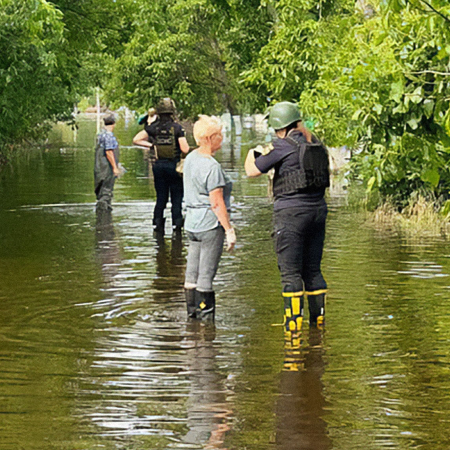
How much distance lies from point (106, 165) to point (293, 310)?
34.7 ft

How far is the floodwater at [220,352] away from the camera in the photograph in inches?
241

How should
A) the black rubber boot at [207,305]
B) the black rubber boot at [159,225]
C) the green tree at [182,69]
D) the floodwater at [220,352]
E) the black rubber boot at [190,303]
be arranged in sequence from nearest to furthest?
the floodwater at [220,352] → the black rubber boot at [207,305] → the black rubber boot at [190,303] → the black rubber boot at [159,225] → the green tree at [182,69]

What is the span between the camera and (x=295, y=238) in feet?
28.7

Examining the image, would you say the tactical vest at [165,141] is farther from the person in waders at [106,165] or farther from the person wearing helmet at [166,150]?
the person in waders at [106,165]

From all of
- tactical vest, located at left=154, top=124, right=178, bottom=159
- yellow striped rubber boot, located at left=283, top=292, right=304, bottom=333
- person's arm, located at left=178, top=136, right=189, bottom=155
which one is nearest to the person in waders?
tactical vest, located at left=154, top=124, right=178, bottom=159

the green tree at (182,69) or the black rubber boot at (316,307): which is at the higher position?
the green tree at (182,69)

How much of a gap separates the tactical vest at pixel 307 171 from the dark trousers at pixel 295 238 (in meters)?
0.18

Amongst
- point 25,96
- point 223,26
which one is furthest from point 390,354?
point 223,26

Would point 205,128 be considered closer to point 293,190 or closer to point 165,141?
point 293,190

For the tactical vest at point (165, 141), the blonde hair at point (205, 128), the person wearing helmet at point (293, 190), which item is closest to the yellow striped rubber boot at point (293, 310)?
Answer: the person wearing helmet at point (293, 190)

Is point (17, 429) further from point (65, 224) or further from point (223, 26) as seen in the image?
point (223, 26)

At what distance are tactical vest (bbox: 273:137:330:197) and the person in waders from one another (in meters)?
9.75

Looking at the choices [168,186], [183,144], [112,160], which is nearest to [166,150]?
[183,144]

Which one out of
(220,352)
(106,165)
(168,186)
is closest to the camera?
(220,352)
